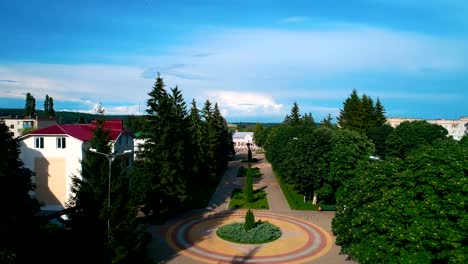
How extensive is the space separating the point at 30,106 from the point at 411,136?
10067 cm

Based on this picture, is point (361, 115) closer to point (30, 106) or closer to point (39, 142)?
point (39, 142)

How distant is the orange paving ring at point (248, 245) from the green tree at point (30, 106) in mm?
87833

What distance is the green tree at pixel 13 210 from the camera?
16406 millimetres

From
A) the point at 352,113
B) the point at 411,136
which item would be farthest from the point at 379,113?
the point at 411,136

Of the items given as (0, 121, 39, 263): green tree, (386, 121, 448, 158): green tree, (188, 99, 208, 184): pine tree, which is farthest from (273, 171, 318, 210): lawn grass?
(0, 121, 39, 263): green tree

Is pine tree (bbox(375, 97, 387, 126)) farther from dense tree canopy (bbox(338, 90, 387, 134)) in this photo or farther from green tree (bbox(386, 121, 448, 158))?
green tree (bbox(386, 121, 448, 158))

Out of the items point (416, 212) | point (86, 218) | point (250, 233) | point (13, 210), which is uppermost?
point (416, 212)

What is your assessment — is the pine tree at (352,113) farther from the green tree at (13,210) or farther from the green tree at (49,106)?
the green tree at (49,106)

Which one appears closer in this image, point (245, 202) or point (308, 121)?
point (245, 202)

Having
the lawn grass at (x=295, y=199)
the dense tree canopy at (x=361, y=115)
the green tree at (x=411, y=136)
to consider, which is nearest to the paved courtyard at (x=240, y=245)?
the lawn grass at (x=295, y=199)

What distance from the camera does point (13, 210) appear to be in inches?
791

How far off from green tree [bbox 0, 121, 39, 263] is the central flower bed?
15080 millimetres

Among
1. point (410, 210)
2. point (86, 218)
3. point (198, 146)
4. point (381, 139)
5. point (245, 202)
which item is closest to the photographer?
point (410, 210)

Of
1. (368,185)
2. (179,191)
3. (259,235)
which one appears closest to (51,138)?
(179,191)
